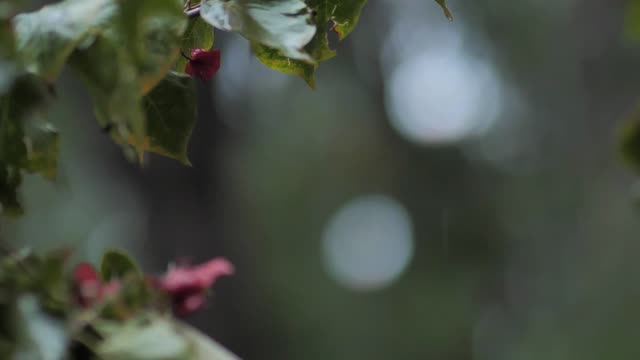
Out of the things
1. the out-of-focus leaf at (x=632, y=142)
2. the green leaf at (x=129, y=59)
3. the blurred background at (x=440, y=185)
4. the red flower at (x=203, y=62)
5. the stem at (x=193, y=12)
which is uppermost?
the green leaf at (x=129, y=59)

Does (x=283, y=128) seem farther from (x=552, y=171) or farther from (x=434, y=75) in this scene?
(x=552, y=171)

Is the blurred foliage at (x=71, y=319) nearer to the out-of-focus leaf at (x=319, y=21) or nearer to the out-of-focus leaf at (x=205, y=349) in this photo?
the out-of-focus leaf at (x=205, y=349)

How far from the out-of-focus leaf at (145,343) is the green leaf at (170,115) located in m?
0.20

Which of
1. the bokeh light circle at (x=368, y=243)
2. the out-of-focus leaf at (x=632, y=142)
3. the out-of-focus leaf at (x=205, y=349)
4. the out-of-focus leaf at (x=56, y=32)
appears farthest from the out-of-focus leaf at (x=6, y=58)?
the bokeh light circle at (x=368, y=243)

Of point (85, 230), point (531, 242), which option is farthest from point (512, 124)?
point (85, 230)

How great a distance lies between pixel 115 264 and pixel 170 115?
0.29 feet

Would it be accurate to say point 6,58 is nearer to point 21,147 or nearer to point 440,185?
point 21,147

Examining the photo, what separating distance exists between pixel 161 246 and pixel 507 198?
3.96 metres

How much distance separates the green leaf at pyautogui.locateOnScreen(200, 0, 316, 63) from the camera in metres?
0.48

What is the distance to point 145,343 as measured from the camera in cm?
33

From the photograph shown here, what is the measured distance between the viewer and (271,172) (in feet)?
21.4

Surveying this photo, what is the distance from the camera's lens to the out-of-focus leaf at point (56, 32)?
1.32 ft

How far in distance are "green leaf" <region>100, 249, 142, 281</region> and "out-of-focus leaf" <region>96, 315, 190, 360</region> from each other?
16 centimetres

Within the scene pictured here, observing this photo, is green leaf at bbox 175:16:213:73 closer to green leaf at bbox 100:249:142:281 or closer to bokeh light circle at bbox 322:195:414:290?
green leaf at bbox 100:249:142:281
